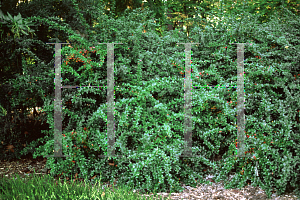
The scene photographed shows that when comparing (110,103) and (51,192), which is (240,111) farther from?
(51,192)

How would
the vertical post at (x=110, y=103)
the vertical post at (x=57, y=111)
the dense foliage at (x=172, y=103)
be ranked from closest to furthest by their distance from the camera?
the dense foliage at (x=172, y=103), the vertical post at (x=110, y=103), the vertical post at (x=57, y=111)

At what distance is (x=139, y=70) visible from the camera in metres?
3.40

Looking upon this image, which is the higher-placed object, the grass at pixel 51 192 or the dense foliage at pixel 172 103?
the dense foliage at pixel 172 103

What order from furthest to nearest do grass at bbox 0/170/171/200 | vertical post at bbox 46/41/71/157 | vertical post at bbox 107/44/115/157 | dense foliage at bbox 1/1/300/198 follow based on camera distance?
vertical post at bbox 46/41/71/157 → vertical post at bbox 107/44/115/157 → dense foliage at bbox 1/1/300/198 → grass at bbox 0/170/171/200

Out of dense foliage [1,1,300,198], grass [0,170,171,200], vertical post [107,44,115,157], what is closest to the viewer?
grass [0,170,171,200]

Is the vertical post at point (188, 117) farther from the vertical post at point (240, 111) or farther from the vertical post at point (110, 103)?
the vertical post at point (110, 103)

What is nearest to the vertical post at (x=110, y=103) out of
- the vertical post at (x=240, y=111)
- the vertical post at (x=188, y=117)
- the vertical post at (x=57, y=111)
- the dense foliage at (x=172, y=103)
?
the dense foliage at (x=172, y=103)

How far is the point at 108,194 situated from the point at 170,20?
20.9ft

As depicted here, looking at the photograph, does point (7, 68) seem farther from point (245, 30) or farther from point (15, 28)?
point (245, 30)

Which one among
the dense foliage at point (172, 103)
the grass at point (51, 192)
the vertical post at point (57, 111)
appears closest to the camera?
the grass at point (51, 192)

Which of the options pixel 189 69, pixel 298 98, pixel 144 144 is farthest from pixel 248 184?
pixel 189 69

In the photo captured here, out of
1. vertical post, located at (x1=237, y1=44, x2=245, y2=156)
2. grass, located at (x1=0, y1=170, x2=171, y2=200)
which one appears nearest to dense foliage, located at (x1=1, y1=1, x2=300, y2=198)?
vertical post, located at (x1=237, y1=44, x2=245, y2=156)

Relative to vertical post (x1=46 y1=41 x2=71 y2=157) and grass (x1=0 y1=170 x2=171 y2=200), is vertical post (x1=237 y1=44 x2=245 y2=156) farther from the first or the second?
vertical post (x1=46 y1=41 x2=71 y2=157)

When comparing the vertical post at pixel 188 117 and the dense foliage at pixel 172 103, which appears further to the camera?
the vertical post at pixel 188 117
